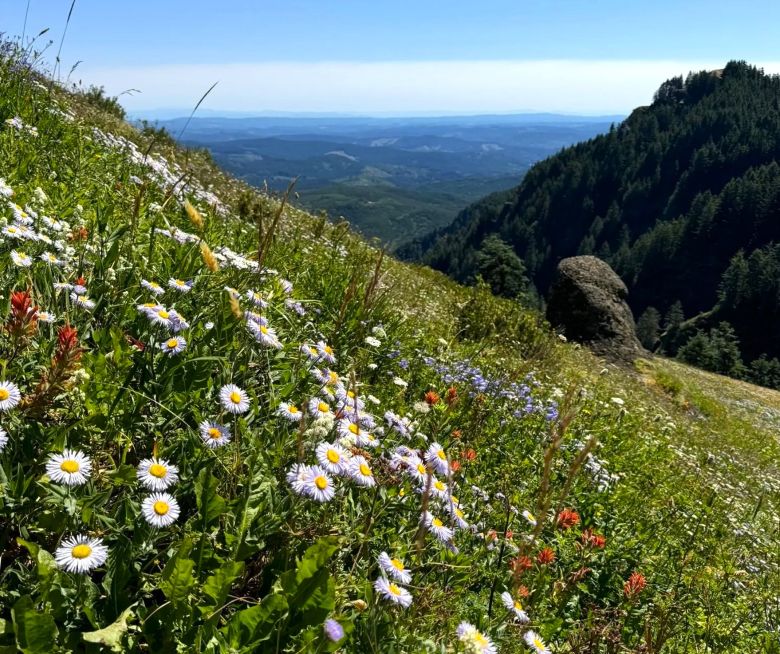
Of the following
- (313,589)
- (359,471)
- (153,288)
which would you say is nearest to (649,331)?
(153,288)

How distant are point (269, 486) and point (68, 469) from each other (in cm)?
66

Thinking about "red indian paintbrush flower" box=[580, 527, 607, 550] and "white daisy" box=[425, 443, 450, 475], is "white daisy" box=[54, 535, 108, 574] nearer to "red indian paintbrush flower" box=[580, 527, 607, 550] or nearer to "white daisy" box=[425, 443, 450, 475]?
"white daisy" box=[425, 443, 450, 475]

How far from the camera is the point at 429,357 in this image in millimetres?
5617

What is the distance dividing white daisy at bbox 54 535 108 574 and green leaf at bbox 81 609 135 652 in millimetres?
168

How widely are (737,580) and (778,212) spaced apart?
149 metres

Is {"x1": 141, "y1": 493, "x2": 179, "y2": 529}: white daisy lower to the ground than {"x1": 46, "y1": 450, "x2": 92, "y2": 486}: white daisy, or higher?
lower

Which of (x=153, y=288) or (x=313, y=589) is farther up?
(x=153, y=288)

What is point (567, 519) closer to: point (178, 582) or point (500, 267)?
point (178, 582)

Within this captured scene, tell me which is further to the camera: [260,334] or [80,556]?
[260,334]

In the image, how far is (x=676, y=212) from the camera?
507ft

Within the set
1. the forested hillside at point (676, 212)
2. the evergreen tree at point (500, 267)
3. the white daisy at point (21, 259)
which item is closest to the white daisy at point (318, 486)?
the white daisy at point (21, 259)

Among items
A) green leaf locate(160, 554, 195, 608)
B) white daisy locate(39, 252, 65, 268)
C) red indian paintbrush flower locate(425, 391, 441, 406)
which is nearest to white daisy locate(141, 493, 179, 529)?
green leaf locate(160, 554, 195, 608)

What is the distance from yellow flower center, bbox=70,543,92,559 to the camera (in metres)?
1.61

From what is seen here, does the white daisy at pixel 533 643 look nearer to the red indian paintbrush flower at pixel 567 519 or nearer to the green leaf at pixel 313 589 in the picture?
the green leaf at pixel 313 589
